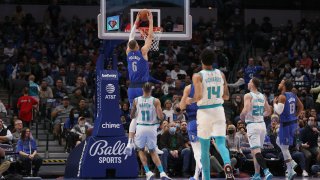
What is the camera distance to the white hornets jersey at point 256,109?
59.6 feet

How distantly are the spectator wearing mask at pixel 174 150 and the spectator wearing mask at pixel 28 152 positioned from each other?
10.7 ft

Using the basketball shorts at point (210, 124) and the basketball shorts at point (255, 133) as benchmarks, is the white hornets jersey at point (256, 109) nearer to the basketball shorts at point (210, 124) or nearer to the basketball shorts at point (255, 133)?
the basketball shorts at point (255, 133)

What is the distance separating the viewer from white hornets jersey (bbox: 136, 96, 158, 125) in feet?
59.5

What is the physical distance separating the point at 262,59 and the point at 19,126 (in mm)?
11012

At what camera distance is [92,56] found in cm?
3108

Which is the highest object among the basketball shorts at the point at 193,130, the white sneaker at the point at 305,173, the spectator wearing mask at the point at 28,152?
the basketball shorts at the point at 193,130

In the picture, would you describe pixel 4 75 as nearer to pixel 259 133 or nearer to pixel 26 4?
pixel 26 4

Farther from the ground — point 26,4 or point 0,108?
point 26,4

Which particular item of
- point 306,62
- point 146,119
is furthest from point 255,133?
point 306,62

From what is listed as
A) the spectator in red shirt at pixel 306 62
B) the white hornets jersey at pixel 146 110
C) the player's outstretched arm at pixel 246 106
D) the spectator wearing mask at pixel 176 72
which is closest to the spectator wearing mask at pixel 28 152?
the white hornets jersey at pixel 146 110

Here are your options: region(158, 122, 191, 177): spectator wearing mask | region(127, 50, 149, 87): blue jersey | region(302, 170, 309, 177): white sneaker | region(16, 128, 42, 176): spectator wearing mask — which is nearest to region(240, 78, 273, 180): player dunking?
region(127, 50, 149, 87): blue jersey

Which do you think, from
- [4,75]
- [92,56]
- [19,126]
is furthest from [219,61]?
[19,126]

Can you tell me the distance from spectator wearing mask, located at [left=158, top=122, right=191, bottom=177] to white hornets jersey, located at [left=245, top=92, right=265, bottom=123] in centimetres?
501

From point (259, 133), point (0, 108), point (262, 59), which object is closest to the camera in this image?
point (259, 133)
